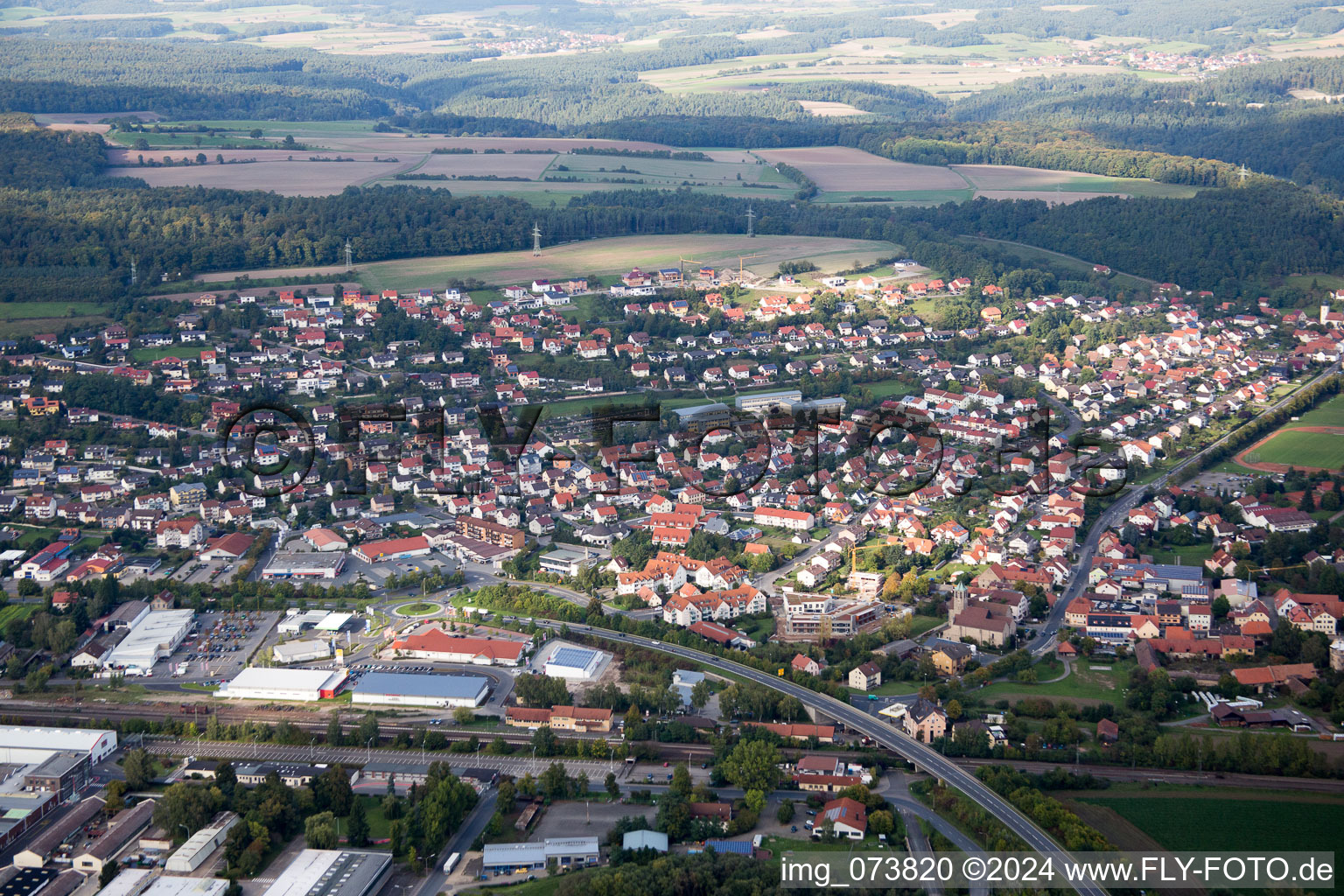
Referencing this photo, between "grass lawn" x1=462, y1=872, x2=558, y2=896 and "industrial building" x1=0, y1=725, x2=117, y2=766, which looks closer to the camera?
"grass lawn" x1=462, y1=872, x2=558, y2=896

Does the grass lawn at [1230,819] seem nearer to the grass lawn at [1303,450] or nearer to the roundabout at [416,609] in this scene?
the roundabout at [416,609]

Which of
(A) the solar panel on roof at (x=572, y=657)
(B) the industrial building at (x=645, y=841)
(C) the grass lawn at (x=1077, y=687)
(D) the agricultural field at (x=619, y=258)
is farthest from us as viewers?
(D) the agricultural field at (x=619, y=258)

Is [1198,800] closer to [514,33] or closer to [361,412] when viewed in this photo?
[361,412]

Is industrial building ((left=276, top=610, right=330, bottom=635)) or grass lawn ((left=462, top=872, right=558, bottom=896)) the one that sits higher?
grass lawn ((left=462, top=872, right=558, bottom=896))

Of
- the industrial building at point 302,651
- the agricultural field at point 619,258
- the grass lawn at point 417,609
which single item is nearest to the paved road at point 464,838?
the industrial building at point 302,651

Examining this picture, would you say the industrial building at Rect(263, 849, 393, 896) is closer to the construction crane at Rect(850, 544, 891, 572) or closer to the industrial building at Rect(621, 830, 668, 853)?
the industrial building at Rect(621, 830, 668, 853)

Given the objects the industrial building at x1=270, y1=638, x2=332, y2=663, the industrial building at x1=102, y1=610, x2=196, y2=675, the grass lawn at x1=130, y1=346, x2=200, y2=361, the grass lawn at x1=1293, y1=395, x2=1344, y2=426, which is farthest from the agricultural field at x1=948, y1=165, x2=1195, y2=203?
the industrial building at x1=102, y1=610, x2=196, y2=675

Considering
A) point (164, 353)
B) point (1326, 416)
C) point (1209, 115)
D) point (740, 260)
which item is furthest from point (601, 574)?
point (1209, 115)
